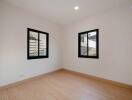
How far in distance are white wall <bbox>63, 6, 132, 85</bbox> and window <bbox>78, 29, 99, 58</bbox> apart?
18 cm

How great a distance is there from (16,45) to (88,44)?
3.11 metres

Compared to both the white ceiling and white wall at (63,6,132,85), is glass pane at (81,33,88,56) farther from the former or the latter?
the white ceiling

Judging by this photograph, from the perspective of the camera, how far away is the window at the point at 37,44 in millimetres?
3463

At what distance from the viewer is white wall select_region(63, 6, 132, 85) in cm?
274

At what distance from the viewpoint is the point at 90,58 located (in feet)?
12.3

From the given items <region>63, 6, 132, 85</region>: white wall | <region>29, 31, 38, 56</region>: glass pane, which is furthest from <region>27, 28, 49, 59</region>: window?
<region>63, 6, 132, 85</region>: white wall

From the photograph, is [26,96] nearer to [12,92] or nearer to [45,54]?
[12,92]

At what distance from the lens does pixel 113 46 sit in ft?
9.98

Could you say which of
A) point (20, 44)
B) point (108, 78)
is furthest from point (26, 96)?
point (108, 78)

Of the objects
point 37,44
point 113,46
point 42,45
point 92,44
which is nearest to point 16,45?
point 37,44

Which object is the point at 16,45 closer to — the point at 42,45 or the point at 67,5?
the point at 42,45

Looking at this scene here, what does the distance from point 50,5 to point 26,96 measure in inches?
119

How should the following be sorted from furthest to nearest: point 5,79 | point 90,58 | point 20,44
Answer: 1. point 90,58
2. point 20,44
3. point 5,79

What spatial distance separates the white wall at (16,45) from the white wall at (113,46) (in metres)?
2.23
